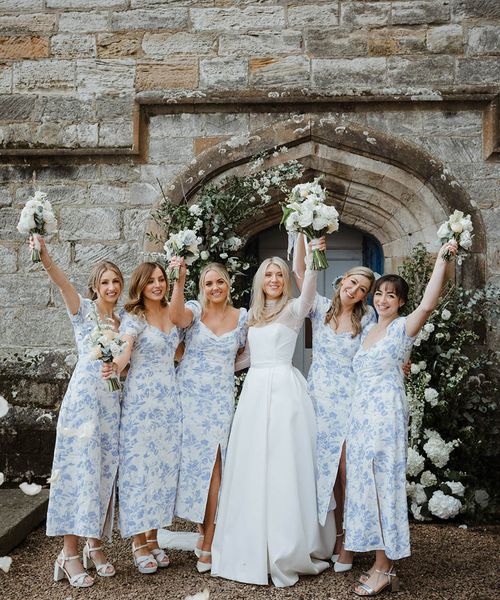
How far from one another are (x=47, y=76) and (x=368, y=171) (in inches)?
108

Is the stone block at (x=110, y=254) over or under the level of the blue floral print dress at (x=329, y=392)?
over

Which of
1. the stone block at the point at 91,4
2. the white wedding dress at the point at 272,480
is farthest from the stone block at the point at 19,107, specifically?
the white wedding dress at the point at 272,480

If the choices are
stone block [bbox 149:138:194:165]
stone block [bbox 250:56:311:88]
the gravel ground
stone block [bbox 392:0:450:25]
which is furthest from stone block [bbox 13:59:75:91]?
the gravel ground

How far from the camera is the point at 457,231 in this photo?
3412mm

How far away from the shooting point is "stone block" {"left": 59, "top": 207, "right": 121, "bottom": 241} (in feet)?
17.6

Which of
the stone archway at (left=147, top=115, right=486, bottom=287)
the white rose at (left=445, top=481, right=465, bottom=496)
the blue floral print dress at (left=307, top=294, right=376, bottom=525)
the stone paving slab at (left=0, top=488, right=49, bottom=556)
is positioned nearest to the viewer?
the blue floral print dress at (left=307, top=294, right=376, bottom=525)

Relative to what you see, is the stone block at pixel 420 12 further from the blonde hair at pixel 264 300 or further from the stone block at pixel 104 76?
the blonde hair at pixel 264 300

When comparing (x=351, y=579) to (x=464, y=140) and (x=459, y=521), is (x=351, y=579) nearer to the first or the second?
(x=459, y=521)

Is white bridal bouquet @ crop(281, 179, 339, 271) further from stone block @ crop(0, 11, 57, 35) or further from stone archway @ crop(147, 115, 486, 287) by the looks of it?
stone block @ crop(0, 11, 57, 35)

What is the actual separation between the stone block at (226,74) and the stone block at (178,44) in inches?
5.2

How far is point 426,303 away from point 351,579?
1.47m

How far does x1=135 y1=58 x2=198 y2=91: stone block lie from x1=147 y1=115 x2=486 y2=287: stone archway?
2.01 ft

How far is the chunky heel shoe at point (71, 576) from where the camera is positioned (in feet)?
11.1

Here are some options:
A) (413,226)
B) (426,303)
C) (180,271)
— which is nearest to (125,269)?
(180,271)
